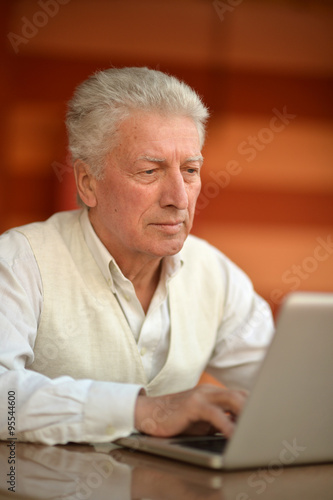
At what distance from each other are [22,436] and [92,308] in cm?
53

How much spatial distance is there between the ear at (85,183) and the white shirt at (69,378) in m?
0.06

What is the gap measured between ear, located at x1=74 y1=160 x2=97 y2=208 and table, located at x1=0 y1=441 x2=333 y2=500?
0.84 metres

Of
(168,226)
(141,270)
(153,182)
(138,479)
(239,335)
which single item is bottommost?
(239,335)

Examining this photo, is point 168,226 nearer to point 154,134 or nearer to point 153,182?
point 153,182

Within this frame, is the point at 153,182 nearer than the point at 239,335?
Yes

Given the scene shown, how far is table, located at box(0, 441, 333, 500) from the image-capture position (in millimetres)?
1024

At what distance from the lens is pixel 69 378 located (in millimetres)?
1434

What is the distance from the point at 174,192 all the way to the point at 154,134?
16 cm

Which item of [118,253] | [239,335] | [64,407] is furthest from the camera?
[239,335]

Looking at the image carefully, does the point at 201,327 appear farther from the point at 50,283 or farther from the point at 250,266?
the point at 250,266

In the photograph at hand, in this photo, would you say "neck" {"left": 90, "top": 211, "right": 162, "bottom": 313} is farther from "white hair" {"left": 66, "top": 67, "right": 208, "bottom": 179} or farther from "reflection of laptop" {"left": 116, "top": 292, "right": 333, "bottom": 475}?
"reflection of laptop" {"left": 116, "top": 292, "right": 333, "bottom": 475}

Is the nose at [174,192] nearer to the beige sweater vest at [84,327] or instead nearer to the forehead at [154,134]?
the forehead at [154,134]

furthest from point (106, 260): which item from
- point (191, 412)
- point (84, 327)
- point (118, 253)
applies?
point (191, 412)

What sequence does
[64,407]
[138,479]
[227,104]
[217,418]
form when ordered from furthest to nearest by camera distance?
[227,104] → [64,407] → [217,418] → [138,479]
